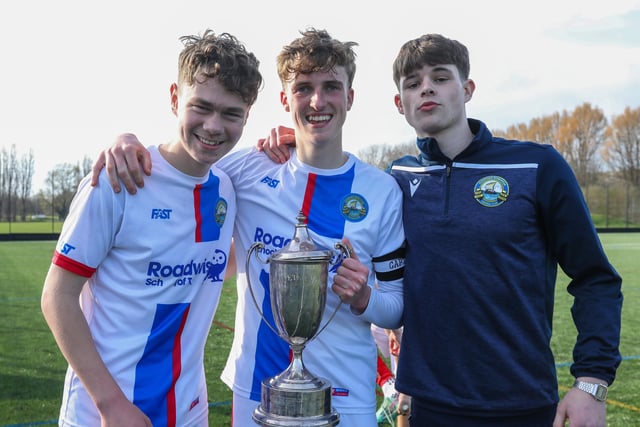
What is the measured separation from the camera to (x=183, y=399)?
7.13ft

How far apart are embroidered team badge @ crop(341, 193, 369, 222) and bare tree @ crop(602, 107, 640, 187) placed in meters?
58.0

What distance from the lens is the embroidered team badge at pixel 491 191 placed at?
7.59ft

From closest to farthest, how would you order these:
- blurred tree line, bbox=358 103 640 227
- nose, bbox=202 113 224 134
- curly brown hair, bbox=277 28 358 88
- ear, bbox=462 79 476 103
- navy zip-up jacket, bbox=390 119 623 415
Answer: nose, bbox=202 113 224 134, navy zip-up jacket, bbox=390 119 623 415, curly brown hair, bbox=277 28 358 88, ear, bbox=462 79 476 103, blurred tree line, bbox=358 103 640 227

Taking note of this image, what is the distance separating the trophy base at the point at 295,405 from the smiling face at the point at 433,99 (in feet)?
3.75

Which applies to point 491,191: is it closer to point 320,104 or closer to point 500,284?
point 500,284

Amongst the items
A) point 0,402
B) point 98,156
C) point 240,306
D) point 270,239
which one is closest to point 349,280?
point 270,239

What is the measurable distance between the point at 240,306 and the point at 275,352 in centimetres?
27

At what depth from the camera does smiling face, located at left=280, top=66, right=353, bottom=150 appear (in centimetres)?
238

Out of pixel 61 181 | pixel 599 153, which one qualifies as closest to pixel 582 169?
pixel 599 153

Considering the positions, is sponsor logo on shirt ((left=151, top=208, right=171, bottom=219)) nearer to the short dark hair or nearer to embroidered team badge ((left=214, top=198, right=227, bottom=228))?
embroidered team badge ((left=214, top=198, right=227, bottom=228))

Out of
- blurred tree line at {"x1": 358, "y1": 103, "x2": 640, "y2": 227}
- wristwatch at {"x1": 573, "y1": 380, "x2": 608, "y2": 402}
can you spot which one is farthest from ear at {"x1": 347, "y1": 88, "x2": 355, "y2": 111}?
blurred tree line at {"x1": 358, "y1": 103, "x2": 640, "y2": 227}

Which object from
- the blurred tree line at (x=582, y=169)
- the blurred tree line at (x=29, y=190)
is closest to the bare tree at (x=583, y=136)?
the blurred tree line at (x=582, y=169)

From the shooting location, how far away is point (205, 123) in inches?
85.0

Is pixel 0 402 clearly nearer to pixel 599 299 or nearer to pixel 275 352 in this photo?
pixel 275 352
